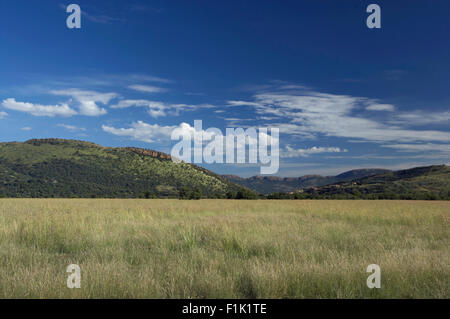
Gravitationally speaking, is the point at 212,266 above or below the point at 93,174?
below

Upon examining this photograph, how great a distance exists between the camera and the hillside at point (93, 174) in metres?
108

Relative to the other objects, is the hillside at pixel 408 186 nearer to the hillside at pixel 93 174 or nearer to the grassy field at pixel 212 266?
the hillside at pixel 93 174

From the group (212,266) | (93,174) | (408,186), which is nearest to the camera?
(212,266)

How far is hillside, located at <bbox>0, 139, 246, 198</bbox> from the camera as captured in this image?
107688 mm

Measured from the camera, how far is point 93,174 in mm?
131625

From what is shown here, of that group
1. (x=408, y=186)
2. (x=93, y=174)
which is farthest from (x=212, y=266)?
(x=93, y=174)

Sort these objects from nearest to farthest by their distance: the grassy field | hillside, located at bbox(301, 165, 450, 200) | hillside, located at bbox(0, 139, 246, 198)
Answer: the grassy field
hillside, located at bbox(301, 165, 450, 200)
hillside, located at bbox(0, 139, 246, 198)

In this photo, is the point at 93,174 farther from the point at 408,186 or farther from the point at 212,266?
Answer: the point at 212,266

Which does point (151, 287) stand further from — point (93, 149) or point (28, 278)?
point (93, 149)

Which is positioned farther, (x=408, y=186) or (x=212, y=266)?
(x=408, y=186)

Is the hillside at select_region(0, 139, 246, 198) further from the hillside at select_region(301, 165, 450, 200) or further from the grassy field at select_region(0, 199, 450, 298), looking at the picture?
the grassy field at select_region(0, 199, 450, 298)

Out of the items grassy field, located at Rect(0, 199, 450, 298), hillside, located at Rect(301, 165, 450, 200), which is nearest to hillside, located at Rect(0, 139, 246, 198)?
hillside, located at Rect(301, 165, 450, 200)

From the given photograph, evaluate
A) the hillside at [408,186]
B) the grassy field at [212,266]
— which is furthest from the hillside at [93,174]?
the grassy field at [212,266]

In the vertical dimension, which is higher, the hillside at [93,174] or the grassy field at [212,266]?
the hillside at [93,174]
